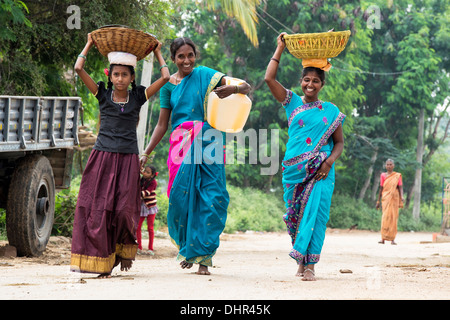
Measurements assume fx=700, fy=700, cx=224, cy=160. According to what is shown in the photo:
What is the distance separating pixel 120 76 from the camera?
6.37 meters

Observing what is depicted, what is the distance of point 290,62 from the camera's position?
2614 cm

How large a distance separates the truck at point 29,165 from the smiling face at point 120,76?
7.33ft

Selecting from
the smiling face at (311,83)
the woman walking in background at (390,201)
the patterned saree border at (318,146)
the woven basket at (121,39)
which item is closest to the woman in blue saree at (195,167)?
the woven basket at (121,39)

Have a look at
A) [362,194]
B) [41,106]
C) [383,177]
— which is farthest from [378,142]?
[41,106]

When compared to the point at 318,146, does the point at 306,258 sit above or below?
below

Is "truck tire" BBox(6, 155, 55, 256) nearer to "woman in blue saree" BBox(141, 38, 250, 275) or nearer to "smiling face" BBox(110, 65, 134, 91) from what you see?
"woman in blue saree" BBox(141, 38, 250, 275)

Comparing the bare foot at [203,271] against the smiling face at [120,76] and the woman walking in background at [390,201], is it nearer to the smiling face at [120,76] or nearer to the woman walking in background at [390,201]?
the smiling face at [120,76]

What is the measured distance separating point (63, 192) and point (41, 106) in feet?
19.6

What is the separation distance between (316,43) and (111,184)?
7.56ft

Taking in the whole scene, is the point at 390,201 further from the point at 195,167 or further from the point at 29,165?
the point at 195,167

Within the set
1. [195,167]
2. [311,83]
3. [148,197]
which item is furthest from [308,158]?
[148,197]

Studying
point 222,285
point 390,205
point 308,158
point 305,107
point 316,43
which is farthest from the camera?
point 390,205

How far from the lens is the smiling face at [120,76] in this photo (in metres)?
6.37

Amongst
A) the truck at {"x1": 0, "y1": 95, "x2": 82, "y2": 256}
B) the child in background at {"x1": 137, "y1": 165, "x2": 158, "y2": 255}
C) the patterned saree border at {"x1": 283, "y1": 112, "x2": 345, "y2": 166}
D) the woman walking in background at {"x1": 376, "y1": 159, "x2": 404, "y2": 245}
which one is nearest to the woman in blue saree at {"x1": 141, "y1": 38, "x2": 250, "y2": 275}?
the patterned saree border at {"x1": 283, "y1": 112, "x2": 345, "y2": 166}
